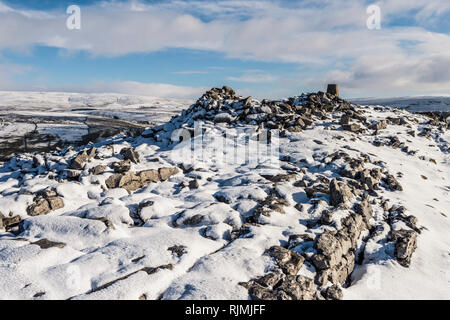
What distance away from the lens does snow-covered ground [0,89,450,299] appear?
6.68m

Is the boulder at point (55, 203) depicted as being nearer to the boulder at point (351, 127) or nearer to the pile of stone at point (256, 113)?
the pile of stone at point (256, 113)

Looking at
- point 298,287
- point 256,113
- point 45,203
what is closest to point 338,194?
point 298,287

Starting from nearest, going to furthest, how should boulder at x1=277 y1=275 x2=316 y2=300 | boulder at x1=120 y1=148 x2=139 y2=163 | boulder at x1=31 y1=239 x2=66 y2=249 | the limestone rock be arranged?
1. boulder at x1=277 y1=275 x2=316 y2=300
2. boulder at x1=31 y1=239 x2=66 y2=249
3. the limestone rock
4. boulder at x1=120 y1=148 x2=139 y2=163

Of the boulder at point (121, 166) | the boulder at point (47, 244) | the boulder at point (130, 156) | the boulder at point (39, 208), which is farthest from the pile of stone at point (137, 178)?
the boulder at point (47, 244)

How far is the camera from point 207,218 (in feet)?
30.2

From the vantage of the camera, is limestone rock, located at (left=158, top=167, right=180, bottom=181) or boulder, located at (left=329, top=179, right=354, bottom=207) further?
limestone rock, located at (left=158, top=167, right=180, bottom=181)

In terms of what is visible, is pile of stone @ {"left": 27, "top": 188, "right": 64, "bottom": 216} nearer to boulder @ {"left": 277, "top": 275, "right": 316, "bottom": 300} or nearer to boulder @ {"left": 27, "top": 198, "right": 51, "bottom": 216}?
boulder @ {"left": 27, "top": 198, "right": 51, "bottom": 216}

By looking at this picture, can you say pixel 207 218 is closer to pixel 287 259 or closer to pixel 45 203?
pixel 287 259

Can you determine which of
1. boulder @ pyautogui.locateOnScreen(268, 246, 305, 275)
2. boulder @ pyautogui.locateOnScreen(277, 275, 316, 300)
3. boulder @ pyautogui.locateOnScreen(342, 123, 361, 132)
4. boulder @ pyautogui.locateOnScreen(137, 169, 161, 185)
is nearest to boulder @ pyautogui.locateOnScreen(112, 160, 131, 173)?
boulder @ pyautogui.locateOnScreen(137, 169, 161, 185)

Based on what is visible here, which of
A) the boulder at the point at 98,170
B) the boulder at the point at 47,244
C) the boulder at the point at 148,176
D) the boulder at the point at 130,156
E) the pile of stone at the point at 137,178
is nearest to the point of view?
the boulder at the point at 47,244

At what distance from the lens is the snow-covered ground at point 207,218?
6680 mm
